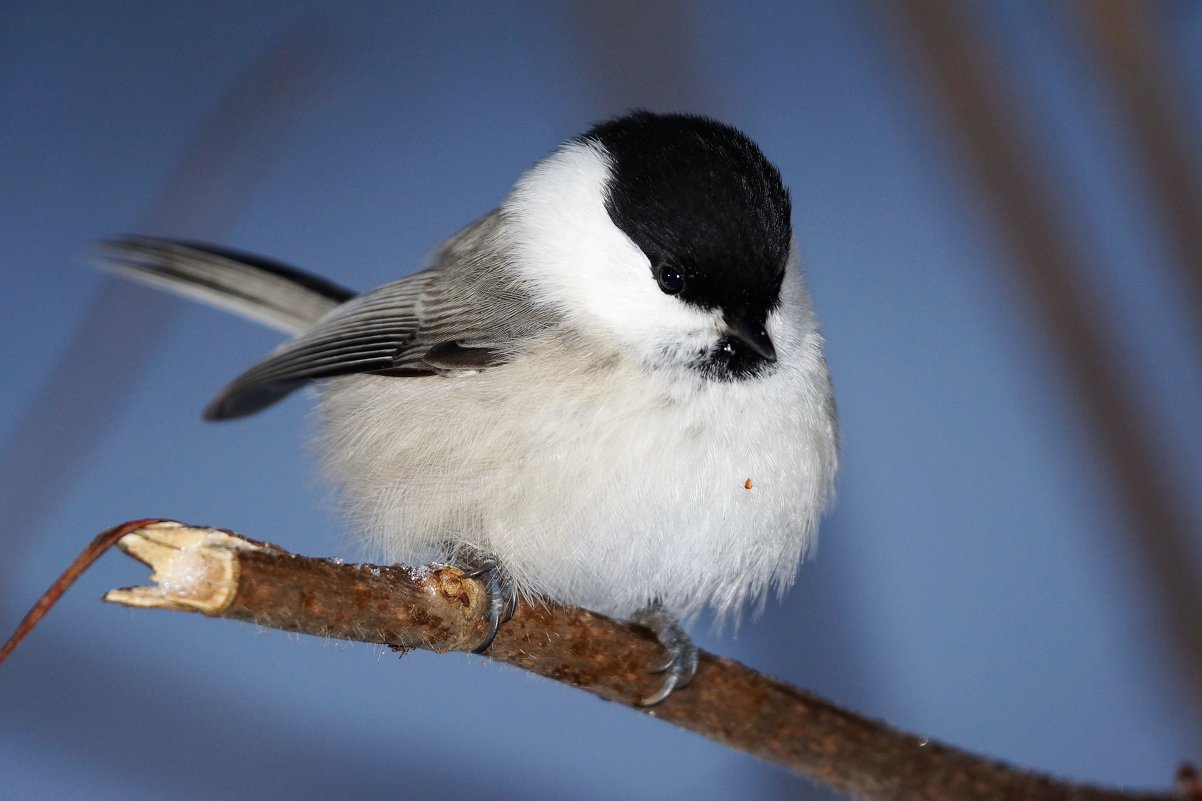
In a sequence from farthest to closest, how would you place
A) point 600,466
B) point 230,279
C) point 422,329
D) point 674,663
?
1. point 230,279
2. point 422,329
3. point 674,663
4. point 600,466

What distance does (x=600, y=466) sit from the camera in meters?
1.19

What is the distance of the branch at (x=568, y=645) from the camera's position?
2.82ft

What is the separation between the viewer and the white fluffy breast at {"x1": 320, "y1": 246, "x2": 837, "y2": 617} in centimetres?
120

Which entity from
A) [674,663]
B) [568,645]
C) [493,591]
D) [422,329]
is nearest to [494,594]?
[493,591]

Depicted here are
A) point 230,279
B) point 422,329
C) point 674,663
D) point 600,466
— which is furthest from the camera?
point 230,279

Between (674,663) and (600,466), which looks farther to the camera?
(674,663)

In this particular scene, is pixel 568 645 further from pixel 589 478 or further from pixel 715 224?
pixel 715 224

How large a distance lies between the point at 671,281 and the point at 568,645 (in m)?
0.45

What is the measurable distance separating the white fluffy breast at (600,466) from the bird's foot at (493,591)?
2cm

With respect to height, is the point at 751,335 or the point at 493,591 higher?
the point at 751,335

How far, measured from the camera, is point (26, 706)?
1.83 m

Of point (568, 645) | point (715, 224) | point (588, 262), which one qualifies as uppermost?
point (715, 224)

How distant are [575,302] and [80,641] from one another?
3.91 ft

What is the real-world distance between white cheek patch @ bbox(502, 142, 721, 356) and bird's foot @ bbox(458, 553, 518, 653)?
0.32 m
